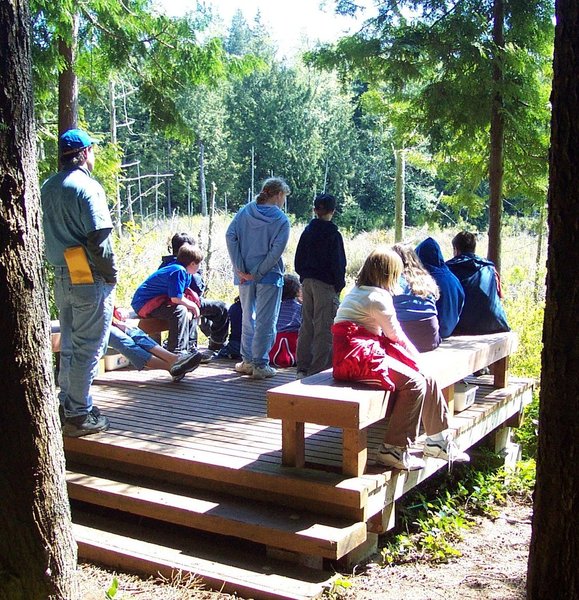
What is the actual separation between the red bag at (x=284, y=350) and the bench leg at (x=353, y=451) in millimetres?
3142

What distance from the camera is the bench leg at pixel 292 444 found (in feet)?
13.7

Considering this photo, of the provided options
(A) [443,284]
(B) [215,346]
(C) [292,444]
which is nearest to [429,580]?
(C) [292,444]

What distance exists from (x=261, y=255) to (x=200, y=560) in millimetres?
2999

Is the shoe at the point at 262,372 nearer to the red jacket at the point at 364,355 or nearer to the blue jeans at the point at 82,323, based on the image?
the blue jeans at the point at 82,323

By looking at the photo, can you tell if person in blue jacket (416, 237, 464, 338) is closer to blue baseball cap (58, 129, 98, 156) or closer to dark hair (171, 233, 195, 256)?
dark hair (171, 233, 195, 256)

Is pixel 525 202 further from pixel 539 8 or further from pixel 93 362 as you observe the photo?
pixel 93 362

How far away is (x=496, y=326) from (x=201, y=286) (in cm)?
304

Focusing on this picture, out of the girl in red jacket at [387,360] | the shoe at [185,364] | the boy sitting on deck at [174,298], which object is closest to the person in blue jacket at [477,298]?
the girl in red jacket at [387,360]

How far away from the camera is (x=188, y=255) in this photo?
6777mm

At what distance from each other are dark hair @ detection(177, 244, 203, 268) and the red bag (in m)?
1.21

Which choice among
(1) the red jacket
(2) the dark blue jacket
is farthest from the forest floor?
(2) the dark blue jacket

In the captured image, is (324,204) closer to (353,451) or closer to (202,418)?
(202,418)

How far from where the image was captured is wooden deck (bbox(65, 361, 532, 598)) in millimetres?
3811

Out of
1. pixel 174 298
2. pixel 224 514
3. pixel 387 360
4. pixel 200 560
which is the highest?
pixel 174 298
